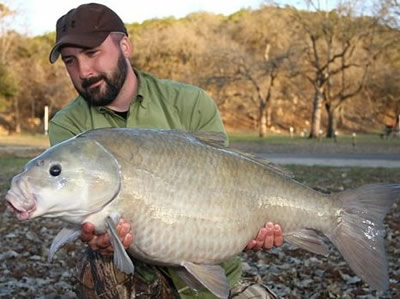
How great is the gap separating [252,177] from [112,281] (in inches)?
41.0

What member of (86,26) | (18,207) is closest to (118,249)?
(18,207)

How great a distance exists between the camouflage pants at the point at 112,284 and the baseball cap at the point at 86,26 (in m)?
1.17

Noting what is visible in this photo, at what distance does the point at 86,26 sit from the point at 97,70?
9.8 inches

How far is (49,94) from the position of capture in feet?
185

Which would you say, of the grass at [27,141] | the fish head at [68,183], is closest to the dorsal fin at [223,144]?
the fish head at [68,183]

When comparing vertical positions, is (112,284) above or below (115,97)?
below

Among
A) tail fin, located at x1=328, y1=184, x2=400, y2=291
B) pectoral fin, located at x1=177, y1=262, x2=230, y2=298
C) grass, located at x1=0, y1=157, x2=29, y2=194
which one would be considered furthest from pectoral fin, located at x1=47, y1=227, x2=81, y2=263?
grass, located at x1=0, y1=157, x2=29, y2=194

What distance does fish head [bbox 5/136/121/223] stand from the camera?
2441mm

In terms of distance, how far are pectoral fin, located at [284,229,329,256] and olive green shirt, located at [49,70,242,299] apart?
680mm

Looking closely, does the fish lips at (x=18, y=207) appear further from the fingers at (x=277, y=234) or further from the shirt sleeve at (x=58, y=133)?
the shirt sleeve at (x=58, y=133)

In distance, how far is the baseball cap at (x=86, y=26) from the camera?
11.0 feet

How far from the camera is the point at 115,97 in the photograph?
3.55 meters

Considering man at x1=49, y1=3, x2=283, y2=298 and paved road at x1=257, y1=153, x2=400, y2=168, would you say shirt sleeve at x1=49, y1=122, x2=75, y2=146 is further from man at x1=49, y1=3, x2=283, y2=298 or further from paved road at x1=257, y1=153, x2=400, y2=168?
paved road at x1=257, y1=153, x2=400, y2=168

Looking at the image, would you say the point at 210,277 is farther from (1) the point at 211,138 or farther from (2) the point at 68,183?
(2) the point at 68,183
